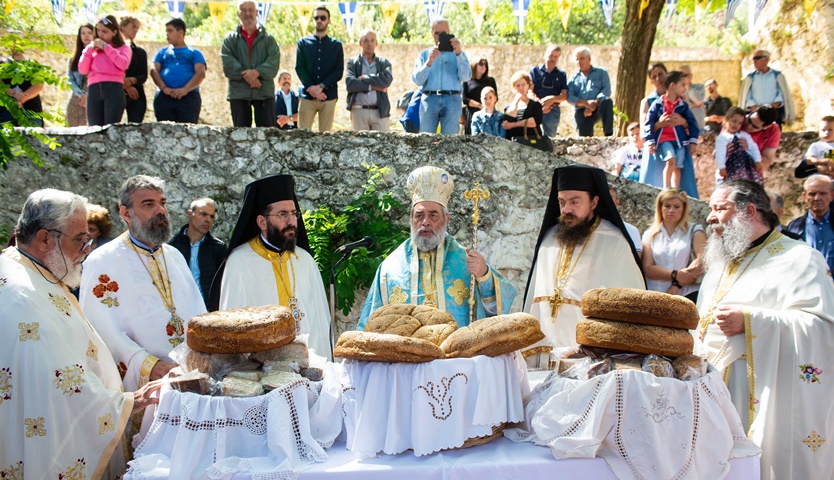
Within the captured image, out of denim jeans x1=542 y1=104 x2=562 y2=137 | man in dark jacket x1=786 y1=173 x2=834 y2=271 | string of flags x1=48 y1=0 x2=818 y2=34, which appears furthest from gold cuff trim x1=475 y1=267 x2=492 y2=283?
string of flags x1=48 y1=0 x2=818 y2=34

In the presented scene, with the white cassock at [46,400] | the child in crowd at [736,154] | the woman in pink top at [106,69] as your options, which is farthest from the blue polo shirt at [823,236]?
the woman in pink top at [106,69]

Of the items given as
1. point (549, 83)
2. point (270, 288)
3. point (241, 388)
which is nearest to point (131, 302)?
point (270, 288)

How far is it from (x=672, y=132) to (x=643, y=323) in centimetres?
638

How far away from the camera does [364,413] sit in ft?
9.87

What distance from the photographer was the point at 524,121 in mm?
9031

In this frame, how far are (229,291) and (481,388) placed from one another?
2.35 meters

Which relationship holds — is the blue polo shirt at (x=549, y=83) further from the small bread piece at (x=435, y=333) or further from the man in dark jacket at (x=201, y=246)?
the small bread piece at (x=435, y=333)

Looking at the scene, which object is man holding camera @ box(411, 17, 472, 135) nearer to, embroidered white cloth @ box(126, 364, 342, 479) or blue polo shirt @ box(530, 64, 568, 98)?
blue polo shirt @ box(530, 64, 568, 98)

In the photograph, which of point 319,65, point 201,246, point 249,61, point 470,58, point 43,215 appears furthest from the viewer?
point 470,58

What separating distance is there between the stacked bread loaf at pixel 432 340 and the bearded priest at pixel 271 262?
1671mm

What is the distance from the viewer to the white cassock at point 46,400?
131 inches

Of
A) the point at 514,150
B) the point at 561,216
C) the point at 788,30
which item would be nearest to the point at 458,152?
the point at 514,150

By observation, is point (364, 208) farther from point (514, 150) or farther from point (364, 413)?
point (364, 413)

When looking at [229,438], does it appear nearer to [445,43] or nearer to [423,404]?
[423,404]
